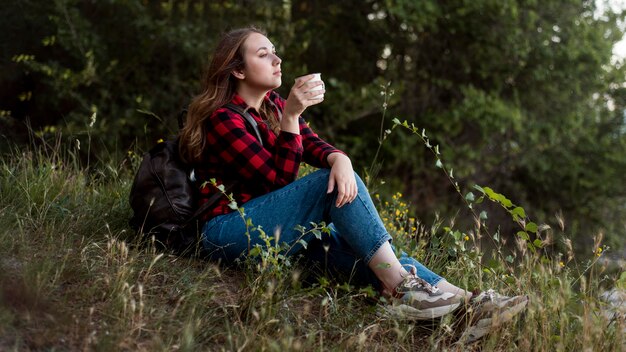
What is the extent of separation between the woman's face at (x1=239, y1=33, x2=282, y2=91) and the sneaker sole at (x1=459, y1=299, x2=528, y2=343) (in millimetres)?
1326

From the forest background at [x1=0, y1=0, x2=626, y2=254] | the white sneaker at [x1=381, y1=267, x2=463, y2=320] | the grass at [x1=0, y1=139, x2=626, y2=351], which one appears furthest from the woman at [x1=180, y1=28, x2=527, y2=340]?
the forest background at [x1=0, y1=0, x2=626, y2=254]

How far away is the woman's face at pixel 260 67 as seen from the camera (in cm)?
338

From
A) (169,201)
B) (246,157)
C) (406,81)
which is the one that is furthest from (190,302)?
(406,81)

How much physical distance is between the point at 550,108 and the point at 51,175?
7806 millimetres

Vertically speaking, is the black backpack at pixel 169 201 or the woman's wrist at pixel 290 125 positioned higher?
the woman's wrist at pixel 290 125

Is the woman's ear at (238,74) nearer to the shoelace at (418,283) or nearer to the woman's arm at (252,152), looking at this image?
the woman's arm at (252,152)

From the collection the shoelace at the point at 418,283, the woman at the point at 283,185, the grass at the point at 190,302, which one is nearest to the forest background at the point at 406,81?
the grass at the point at 190,302

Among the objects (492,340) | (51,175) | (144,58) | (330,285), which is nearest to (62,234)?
(51,175)

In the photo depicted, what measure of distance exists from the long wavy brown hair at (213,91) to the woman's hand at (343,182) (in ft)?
2.01

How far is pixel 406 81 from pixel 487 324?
6976 millimetres

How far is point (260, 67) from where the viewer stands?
3.38m

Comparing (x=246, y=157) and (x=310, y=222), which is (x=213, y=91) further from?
(x=310, y=222)

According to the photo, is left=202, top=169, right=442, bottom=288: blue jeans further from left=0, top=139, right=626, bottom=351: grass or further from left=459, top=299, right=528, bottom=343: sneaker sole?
left=459, top=299, right=528, bottom=343: sneaker sole

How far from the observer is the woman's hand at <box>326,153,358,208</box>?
296cm
